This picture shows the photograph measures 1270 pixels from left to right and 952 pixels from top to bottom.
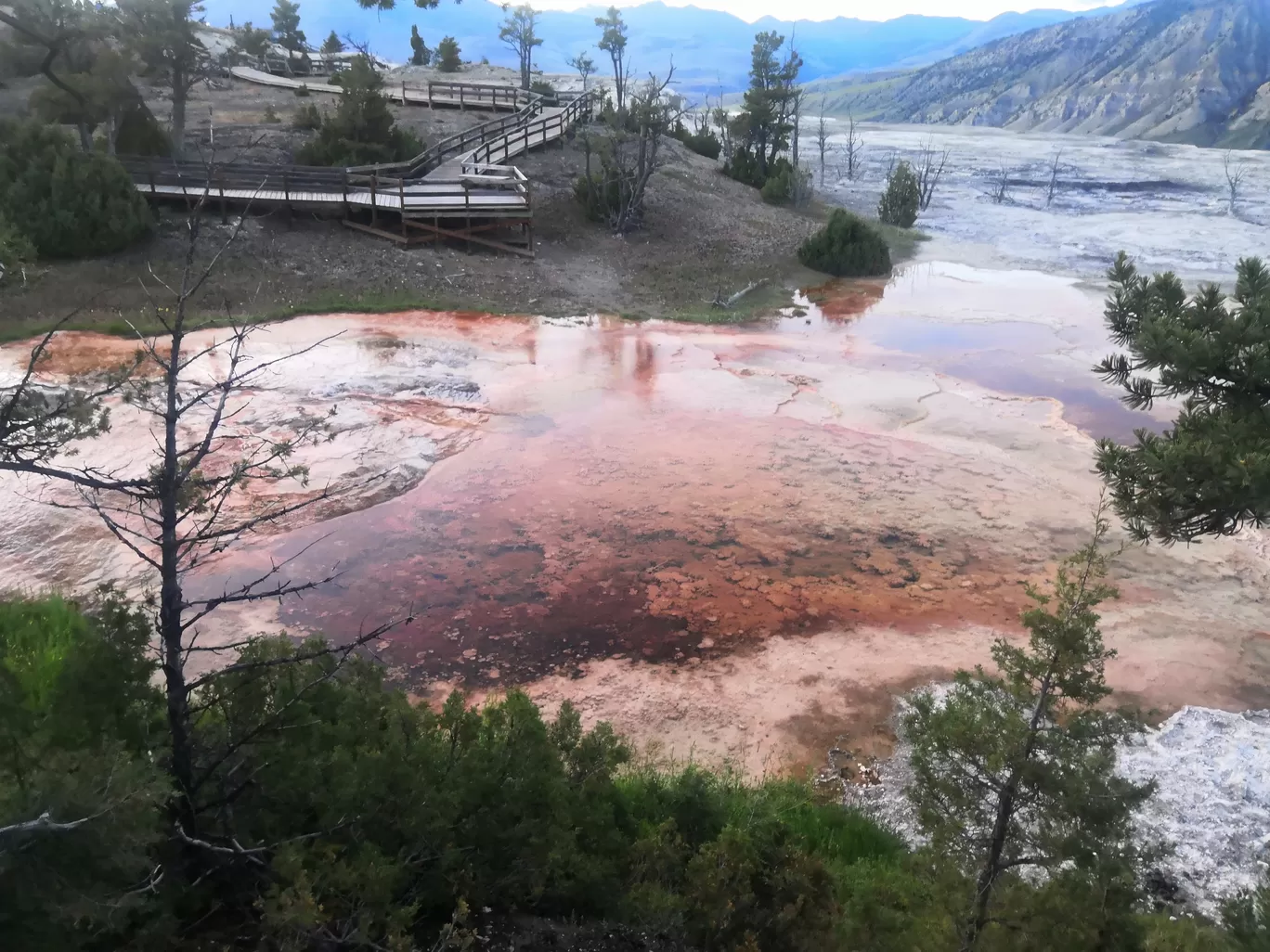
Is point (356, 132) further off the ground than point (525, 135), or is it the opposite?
point (525, 135)

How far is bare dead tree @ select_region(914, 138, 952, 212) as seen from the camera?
38031 mm

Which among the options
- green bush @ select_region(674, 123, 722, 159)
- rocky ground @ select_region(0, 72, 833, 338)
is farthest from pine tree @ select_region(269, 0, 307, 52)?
green bush @ select_region(674, 123, 722, 159)

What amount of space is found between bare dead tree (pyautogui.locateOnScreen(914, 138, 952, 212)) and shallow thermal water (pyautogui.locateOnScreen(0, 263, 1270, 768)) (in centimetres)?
2310

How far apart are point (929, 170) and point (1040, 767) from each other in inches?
1719

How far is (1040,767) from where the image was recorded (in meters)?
3.95

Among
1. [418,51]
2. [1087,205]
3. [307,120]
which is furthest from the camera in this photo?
[418,51]

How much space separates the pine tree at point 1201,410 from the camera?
5.00m

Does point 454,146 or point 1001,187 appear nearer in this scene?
point 454,146

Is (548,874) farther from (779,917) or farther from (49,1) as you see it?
(49,1)

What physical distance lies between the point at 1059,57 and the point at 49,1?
131 metres

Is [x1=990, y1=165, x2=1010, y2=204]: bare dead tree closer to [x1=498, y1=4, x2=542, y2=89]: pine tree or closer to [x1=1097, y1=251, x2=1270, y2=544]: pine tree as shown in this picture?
[x1=498, y1=4, x2=542, y2=89]: pine tree

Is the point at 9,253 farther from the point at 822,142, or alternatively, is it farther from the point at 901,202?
the point at 822,142

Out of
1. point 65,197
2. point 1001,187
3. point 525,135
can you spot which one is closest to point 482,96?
point 525,135

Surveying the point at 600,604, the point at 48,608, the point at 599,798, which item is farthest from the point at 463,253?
the point at 599,798
